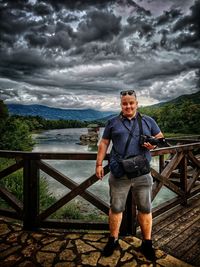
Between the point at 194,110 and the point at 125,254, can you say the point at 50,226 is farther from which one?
the point at 194,110

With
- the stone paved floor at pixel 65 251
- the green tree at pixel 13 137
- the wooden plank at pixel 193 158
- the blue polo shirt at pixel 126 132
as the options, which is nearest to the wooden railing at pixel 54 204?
the stone paved floor at pixel 65 251

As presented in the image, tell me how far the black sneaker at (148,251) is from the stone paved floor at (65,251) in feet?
0.18

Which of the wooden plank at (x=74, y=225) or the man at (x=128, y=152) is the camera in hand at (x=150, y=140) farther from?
the wooden plank at (x=74, y=225)

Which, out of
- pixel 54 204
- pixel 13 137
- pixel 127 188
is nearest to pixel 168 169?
pixel 127 188

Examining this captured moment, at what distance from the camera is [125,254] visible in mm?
3072

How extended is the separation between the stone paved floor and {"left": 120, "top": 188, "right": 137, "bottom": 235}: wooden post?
0.12 metres

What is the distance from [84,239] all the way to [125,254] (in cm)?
70

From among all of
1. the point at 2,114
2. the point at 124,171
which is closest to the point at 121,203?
the point at 124,171

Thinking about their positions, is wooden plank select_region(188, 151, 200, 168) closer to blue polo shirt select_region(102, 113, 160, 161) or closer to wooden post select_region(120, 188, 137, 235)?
wooden post select_region(120, 188, 137, 235)

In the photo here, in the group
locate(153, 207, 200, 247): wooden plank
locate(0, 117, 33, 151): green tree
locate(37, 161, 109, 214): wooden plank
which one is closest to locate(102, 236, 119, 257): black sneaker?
locate(37, 161, 109, 214): wooden plank

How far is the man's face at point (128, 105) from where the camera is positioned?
114 inches

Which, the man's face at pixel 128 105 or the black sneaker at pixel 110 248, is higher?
the man's face at pixel 128 105

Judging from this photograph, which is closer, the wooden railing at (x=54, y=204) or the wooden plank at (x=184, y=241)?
the wooden plank at (x=184, y=241)

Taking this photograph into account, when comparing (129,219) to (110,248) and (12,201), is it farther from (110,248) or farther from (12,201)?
(12,201)
